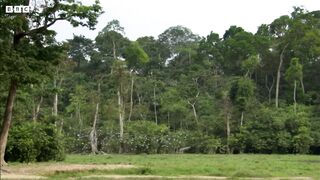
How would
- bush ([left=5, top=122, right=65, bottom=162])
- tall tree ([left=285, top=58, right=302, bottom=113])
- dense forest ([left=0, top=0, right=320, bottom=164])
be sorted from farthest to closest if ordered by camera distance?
tall tree ([left=285, top=58, right=302, bottom=113]) → dense forest ([left=0, top=0, right=320, bottom=164]) → bush ([left=5, top=122, right=65, bottom=162])

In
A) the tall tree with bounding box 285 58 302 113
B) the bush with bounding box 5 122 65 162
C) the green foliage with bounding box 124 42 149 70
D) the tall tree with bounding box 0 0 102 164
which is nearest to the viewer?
the tall tree with bounding box 0 0 102 164

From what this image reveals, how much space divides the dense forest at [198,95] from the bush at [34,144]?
888 cm

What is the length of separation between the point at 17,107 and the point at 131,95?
25.6 metres

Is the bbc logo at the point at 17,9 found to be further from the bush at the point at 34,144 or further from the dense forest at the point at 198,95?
the dense forest at the point at 198,95

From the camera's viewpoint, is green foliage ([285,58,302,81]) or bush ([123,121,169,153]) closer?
bush ([123,121,169,153])

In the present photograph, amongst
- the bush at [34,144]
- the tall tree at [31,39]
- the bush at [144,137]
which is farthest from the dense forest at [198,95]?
the tall tree at [31,39]

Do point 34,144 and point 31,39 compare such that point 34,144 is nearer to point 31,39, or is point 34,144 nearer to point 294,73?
point 31,39

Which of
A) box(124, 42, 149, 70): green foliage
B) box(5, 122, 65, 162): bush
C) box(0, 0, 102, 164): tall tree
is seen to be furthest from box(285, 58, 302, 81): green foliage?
box(0, 0, 102, 164): tall tree

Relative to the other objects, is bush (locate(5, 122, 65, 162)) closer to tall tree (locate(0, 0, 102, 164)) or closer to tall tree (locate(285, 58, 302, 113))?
tall tree (locate(0, 0, 102, 164))

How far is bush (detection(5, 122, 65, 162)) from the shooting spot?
91.3 ft

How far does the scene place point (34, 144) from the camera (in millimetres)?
28750

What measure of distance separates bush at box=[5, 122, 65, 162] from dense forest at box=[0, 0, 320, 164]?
8.88m

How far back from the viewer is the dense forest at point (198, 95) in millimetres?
48844

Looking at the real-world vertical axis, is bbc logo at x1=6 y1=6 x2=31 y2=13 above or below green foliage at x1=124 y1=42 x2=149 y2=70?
below
